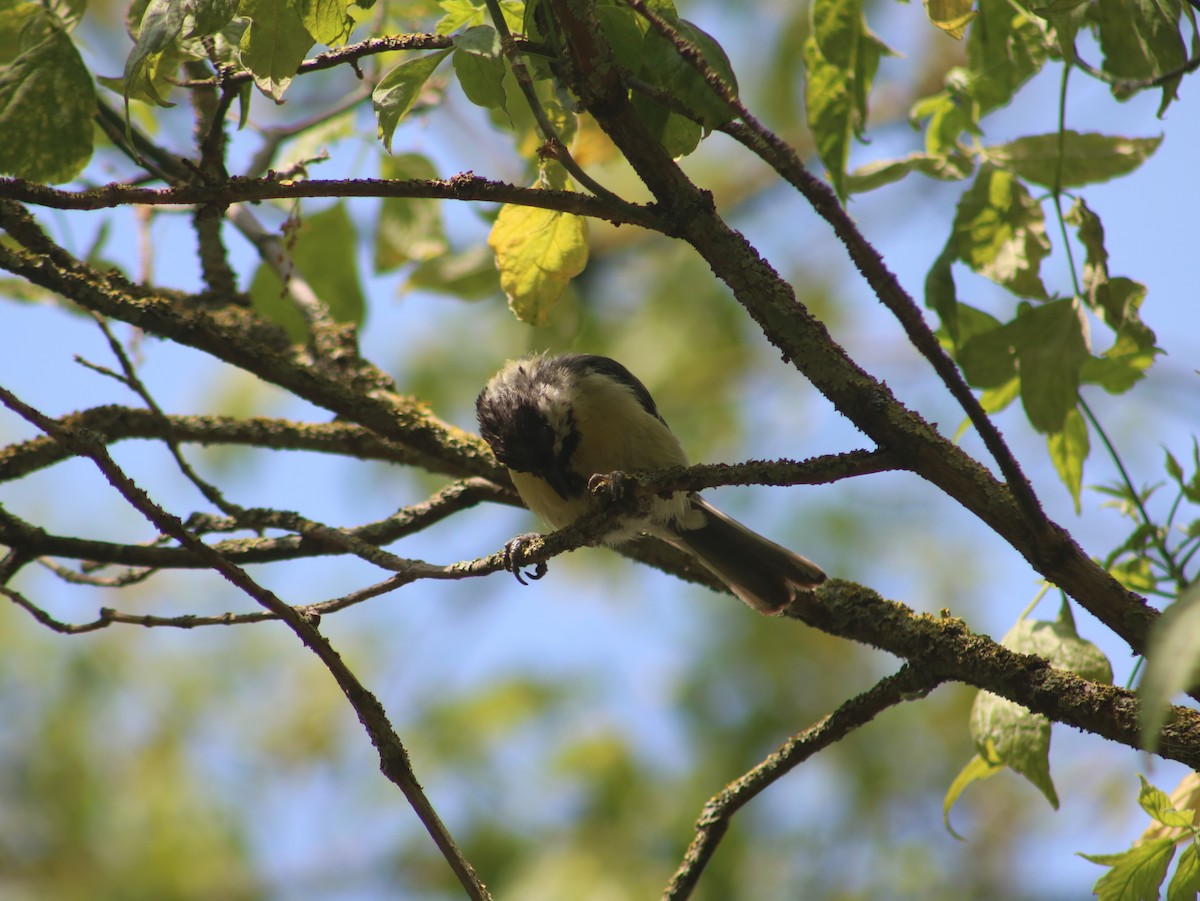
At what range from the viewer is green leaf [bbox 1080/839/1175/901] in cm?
201

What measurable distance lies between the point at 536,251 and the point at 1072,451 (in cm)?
140

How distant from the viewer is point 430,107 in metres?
3.73

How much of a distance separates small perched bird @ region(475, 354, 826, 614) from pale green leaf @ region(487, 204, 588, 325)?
877mm

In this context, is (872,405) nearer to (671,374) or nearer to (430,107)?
(430,107)

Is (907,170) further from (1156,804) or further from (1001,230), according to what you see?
(1156,804)

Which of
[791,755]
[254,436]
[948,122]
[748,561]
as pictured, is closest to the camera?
[791,755]

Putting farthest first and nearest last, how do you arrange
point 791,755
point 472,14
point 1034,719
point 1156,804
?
point 791,755 < point 1034,719 < point 472,14 < point 1156,804

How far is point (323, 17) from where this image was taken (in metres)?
1.83

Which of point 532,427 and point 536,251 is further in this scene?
point 532,427

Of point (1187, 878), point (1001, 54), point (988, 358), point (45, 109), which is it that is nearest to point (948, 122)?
point (1001, 54)

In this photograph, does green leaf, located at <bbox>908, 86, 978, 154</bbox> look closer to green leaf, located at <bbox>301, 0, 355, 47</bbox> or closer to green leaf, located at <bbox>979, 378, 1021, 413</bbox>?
green leaf, located at <bbox>979, 378, 1021, 413</bbox>

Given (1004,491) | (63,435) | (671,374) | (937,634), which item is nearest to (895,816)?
(671,374)

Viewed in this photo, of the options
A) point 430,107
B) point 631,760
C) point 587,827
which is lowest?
point 587,827

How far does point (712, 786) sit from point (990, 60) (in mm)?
4256
